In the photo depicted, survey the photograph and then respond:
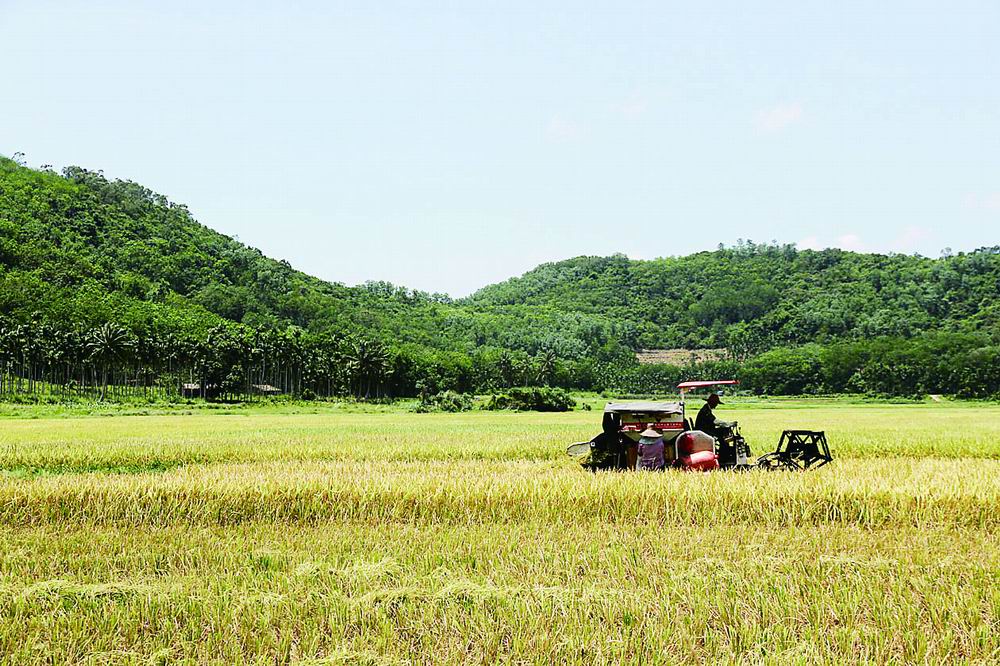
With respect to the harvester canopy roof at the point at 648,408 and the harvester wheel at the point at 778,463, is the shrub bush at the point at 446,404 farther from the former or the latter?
the harvester wheel at the point at 778,463

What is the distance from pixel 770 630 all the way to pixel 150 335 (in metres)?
98.3

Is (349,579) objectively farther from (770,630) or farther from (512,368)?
(512,368)

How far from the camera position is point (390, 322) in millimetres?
150500

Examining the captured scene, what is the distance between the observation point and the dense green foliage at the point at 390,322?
92.8 m

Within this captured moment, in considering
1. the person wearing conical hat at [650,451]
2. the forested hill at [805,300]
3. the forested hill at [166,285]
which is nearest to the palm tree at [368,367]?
the forested hill at [166,285]

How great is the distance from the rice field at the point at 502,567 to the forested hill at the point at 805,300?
458ft

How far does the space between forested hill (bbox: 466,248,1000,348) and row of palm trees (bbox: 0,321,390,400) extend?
87.3 metres

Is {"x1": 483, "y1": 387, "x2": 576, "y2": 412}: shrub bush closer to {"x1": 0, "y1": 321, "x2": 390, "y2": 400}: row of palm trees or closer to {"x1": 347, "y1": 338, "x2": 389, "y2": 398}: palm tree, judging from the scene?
{"x1": 347, "y1": 338, "x2": 389, "y2": 398}: palm tree

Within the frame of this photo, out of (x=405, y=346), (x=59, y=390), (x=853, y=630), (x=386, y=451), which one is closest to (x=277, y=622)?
(x=853, y=630)

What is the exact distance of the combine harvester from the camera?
44.1 ft

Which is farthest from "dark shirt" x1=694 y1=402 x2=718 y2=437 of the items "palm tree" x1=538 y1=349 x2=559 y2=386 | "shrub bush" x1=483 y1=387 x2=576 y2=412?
"palm tree" x1=538 y1=349 x2=559 y2=386

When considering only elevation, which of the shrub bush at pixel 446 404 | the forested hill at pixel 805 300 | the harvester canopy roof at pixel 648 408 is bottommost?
the shrub bush at pixel 446 404

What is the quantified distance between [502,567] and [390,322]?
145m

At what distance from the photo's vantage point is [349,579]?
7180 mm
